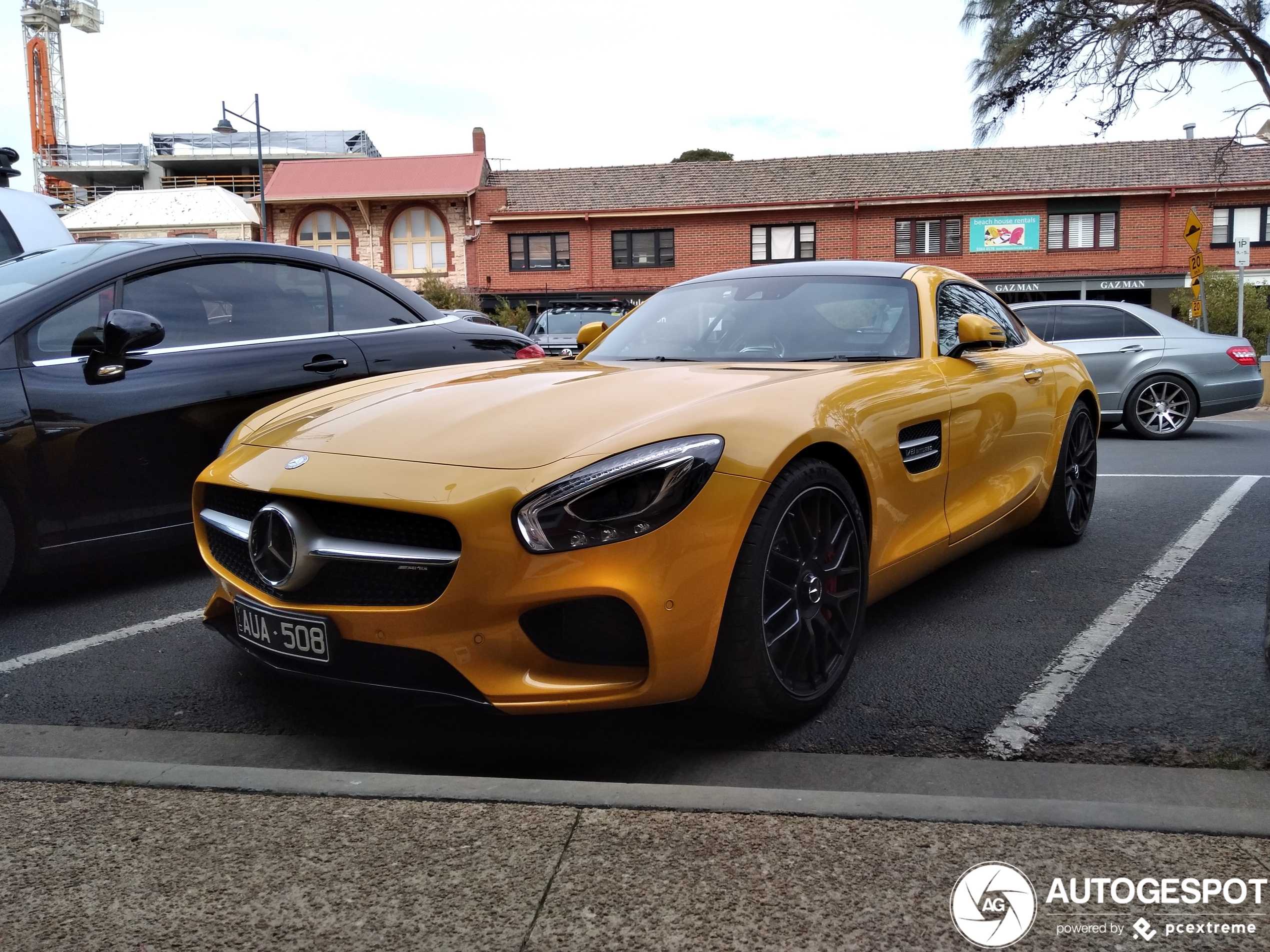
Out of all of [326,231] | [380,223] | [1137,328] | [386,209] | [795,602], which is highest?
[386,209]

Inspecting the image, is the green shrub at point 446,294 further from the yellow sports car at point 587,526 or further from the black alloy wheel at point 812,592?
the black alloy wheel at point 812,592

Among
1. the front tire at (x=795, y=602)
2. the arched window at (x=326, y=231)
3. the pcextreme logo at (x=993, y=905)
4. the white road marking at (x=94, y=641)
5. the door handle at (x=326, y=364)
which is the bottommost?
the white road marking at (x=94, y=641)

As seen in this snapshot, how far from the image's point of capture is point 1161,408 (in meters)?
10.7

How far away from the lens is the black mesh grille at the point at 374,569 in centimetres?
247

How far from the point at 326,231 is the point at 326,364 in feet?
115

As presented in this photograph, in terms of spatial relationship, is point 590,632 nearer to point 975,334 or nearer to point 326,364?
point 975,334

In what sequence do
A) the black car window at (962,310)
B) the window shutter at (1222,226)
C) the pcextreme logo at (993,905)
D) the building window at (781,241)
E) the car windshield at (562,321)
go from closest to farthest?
the pcextreme logo at (993,905)
the black car window at (962,310)
the car windshield at (562,321)
the window shutter at (1222,226)
the building window at (781,241)

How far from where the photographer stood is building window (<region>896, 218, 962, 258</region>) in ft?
109

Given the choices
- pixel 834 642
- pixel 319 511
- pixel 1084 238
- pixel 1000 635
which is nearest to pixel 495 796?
pixel 319 511

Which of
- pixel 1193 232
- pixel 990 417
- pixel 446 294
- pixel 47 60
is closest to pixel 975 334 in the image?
pixel 990 417

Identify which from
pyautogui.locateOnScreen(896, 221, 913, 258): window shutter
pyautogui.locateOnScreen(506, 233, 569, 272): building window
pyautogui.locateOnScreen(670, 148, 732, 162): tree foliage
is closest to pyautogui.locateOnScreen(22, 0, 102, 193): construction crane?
pyautogui.locateOnScreen(670, 148, 732, 162): tree foliage

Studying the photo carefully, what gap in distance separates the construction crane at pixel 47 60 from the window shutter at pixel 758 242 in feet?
230

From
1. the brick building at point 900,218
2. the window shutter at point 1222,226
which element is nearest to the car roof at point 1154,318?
the brick building at point 900,218

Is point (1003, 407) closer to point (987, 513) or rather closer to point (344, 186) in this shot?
point (987, 513)
